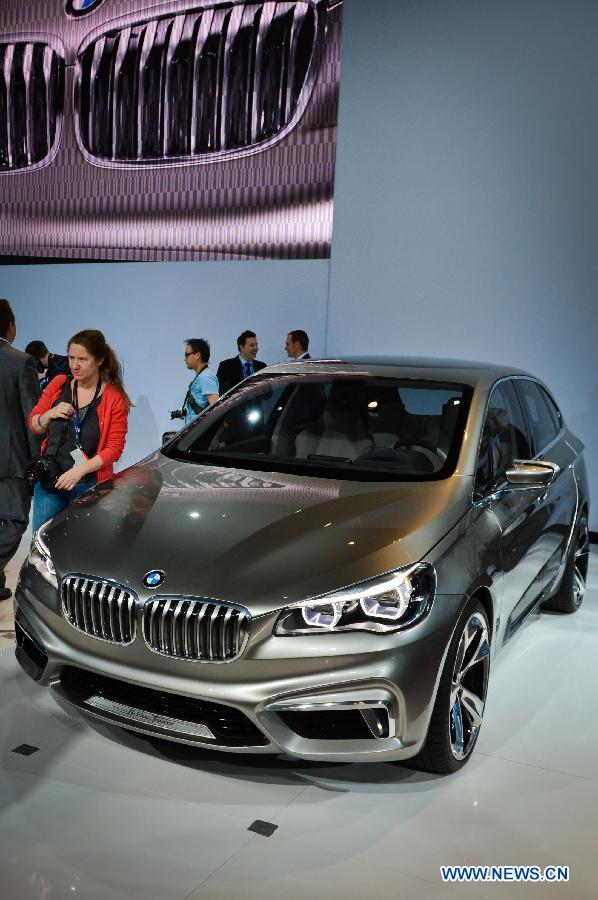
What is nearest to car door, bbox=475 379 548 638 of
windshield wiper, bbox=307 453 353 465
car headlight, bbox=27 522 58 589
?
windshield wiper, bbox=307 453 353 465

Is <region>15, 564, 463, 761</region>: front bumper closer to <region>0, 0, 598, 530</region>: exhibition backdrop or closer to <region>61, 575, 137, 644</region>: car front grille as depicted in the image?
<region>61, 575, 137, 644</region>: car front grille

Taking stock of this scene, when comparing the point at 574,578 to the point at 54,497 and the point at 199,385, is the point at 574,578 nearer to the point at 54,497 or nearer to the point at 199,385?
the point at 54,497

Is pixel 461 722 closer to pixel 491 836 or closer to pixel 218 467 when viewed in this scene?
pixel 491 836

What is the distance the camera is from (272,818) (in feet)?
8.25

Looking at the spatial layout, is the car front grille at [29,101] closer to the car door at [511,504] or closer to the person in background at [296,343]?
the person in background at [296,343]

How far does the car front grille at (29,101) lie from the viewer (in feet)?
30.9

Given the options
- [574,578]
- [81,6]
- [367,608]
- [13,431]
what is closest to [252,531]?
[367,608]

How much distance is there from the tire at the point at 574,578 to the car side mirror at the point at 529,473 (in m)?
1.34

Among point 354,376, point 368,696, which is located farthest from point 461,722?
point 354,376

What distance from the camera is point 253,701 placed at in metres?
2.32

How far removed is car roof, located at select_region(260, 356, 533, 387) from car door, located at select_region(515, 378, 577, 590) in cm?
17

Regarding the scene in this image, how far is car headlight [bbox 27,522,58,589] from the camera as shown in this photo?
2.74 meters

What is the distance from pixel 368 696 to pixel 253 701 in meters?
0.32

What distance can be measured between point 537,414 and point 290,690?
225 cm
